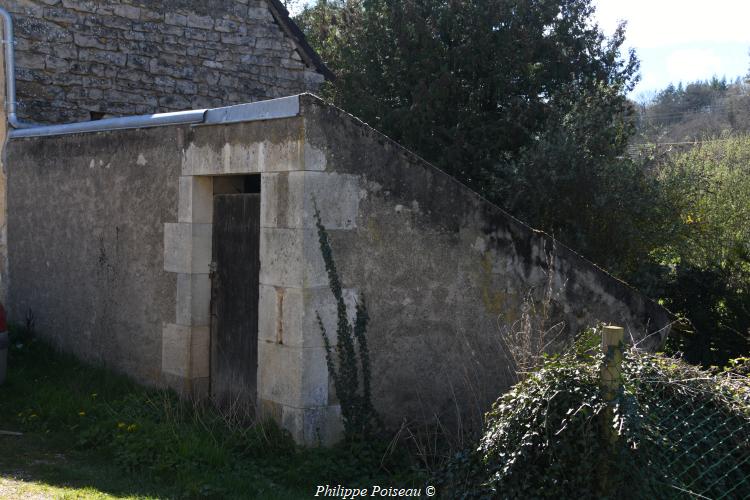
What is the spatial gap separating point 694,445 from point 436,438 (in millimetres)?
2327

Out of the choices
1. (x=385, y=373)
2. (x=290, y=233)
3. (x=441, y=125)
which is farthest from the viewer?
(x=441, y=125)

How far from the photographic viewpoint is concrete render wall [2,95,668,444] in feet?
19.7

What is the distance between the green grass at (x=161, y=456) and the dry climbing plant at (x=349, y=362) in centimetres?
21

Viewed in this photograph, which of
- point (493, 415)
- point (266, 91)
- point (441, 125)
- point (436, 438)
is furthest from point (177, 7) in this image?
point (493, 415)

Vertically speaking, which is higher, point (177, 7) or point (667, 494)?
point (177, 7)

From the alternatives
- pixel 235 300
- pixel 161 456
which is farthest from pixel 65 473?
pixel 235 300

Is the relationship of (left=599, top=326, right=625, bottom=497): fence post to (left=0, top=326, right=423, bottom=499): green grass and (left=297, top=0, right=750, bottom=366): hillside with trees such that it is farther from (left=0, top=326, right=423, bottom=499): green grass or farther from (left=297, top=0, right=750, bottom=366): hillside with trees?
(left=297, top=0, right=750, bottom=366): hillside with trees

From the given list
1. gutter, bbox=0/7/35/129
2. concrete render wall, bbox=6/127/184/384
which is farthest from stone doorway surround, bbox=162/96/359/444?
gutter, bbox=0/7/35/129

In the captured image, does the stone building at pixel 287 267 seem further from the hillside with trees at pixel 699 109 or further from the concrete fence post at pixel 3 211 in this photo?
the hillside with trees at pixel 699 109

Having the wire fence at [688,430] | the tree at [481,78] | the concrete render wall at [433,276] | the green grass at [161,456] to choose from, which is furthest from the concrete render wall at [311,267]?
the tree at [481,78]

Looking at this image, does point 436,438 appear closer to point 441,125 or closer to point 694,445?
point 694,445

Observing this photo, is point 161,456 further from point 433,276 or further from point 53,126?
point 53,126

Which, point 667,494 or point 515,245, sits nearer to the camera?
point 667,494

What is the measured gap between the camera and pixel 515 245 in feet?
22.9
